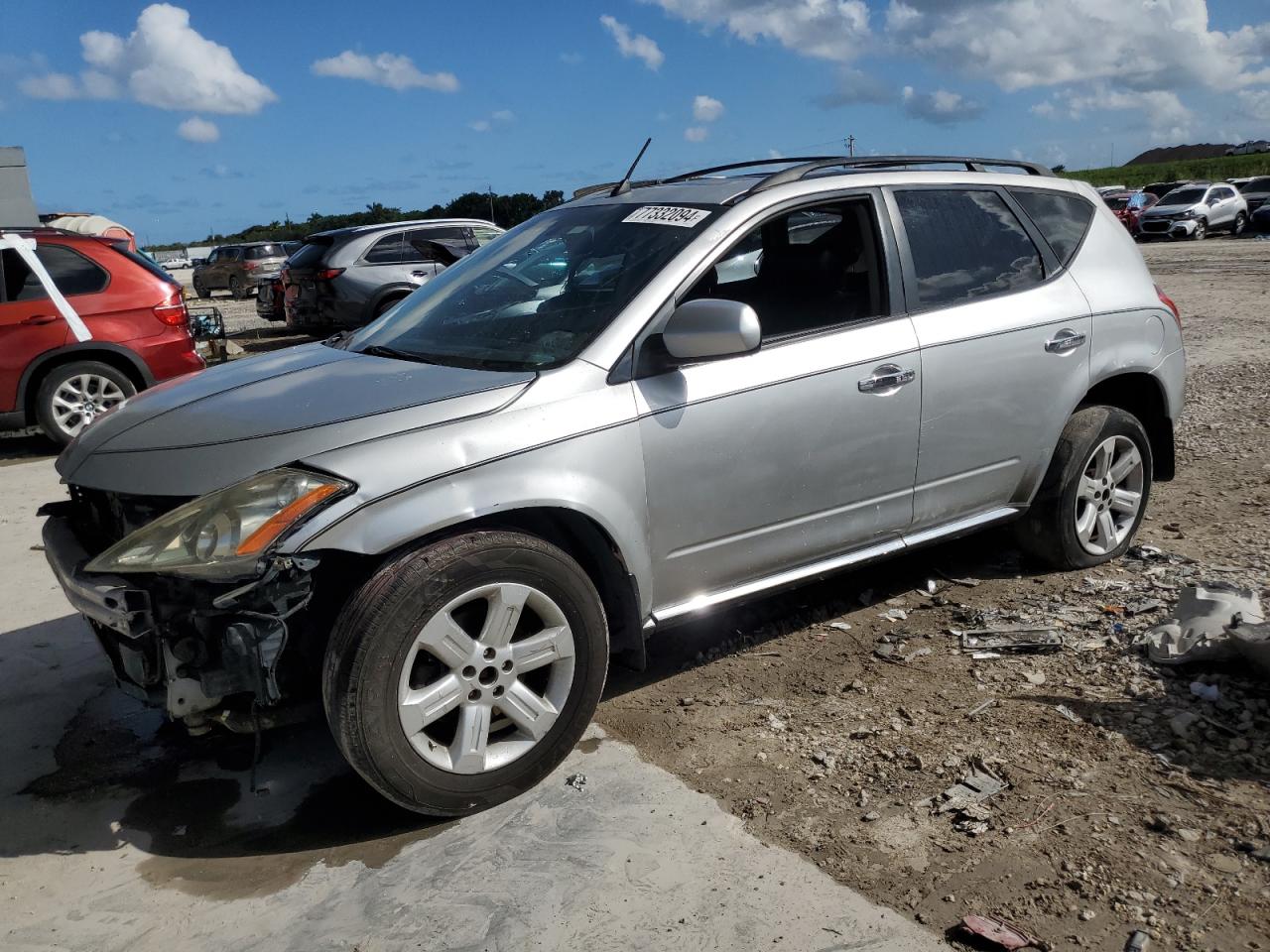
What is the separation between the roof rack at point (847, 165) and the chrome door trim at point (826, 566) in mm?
1374

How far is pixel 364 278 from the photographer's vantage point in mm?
13117

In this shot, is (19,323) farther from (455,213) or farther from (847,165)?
(455,213)

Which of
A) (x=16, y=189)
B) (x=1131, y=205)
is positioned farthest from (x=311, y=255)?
(x=1131, y=205)

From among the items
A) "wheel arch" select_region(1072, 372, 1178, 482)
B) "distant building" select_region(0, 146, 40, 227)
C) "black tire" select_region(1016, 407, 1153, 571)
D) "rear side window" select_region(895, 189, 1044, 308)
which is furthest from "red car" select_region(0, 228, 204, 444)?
"distant building" select_region(0, 146, 40, 227)

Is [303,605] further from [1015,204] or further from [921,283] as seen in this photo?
[1015,204]

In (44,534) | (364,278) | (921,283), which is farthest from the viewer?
(364,278)

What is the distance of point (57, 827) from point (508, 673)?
148 cm

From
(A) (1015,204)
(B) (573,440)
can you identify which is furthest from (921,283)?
(B) (573,440)

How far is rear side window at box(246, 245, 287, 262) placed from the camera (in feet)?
99.3

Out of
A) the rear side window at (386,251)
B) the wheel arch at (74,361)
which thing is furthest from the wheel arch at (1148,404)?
the rear side window at (386,251)

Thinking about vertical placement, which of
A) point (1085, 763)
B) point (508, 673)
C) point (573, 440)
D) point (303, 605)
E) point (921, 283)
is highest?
point (921, 283)

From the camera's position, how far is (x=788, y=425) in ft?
12.0

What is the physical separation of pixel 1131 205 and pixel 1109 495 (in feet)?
117

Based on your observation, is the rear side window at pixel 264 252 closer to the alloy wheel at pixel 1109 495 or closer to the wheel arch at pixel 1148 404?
the wheel arch at pixel 1148 404
